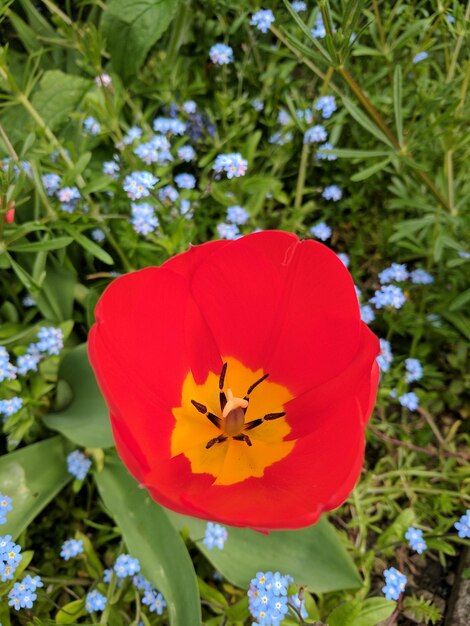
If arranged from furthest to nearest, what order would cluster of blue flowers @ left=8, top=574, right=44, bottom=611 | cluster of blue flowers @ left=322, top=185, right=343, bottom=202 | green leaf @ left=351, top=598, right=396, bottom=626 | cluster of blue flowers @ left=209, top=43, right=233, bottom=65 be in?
cluster of blue flowers @ left=322, top=185, right=343, bottom=202 < cluster of blue flowers @ left=209, top=43, right=233, bottom=65 < green leaf @ left=351, top=598, right=396, bottom=626 < cluster of blue flowers @ left=8, top=574, right=44, bottom=611

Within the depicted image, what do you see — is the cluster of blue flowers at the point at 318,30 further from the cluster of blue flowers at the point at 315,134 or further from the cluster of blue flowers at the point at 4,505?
the cluster of blue flowers at the point at 4,505

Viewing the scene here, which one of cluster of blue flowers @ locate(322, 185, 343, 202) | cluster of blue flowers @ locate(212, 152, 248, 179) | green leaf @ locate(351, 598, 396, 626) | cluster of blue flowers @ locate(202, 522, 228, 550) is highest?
cluster of blue flowers @ locate(212, 152, 248, 179)

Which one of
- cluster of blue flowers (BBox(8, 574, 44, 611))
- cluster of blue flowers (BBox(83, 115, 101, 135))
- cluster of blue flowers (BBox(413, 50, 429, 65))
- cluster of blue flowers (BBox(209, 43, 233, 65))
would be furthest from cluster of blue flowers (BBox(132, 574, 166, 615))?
cluster of blue flowers (BBox(413, 50, 429, 65))

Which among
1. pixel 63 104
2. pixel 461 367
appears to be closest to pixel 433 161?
pixel 461 367

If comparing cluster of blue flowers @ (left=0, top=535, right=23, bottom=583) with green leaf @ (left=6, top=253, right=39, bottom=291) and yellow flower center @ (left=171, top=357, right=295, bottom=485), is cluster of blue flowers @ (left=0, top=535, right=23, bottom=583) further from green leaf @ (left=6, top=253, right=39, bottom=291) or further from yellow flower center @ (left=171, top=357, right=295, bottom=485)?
green leaf @ (left=6, top=253, right=39, bottom=291)

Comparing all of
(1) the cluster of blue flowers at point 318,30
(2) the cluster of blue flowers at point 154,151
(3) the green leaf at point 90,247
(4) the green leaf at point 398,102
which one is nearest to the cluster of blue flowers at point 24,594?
(3) the green leaf at point 90,247

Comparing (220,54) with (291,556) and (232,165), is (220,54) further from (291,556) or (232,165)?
(291,556)

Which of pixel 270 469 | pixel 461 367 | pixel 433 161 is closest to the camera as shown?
pixel 270 469

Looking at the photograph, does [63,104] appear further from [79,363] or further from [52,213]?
[79,363]
